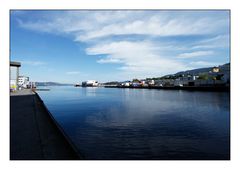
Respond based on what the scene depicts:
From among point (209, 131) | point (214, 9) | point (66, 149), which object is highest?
point (214, 9)

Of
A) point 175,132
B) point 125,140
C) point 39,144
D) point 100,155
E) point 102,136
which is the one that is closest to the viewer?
point 39,144

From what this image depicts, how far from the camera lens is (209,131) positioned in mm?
9969

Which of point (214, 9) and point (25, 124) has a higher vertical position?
point (214, 9)

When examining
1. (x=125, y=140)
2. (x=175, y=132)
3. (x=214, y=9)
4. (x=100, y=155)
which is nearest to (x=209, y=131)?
(x=175, y=132)

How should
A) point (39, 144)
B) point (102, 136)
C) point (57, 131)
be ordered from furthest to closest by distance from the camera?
point (102, 136) → point (57, 131) → point (39, 144)
